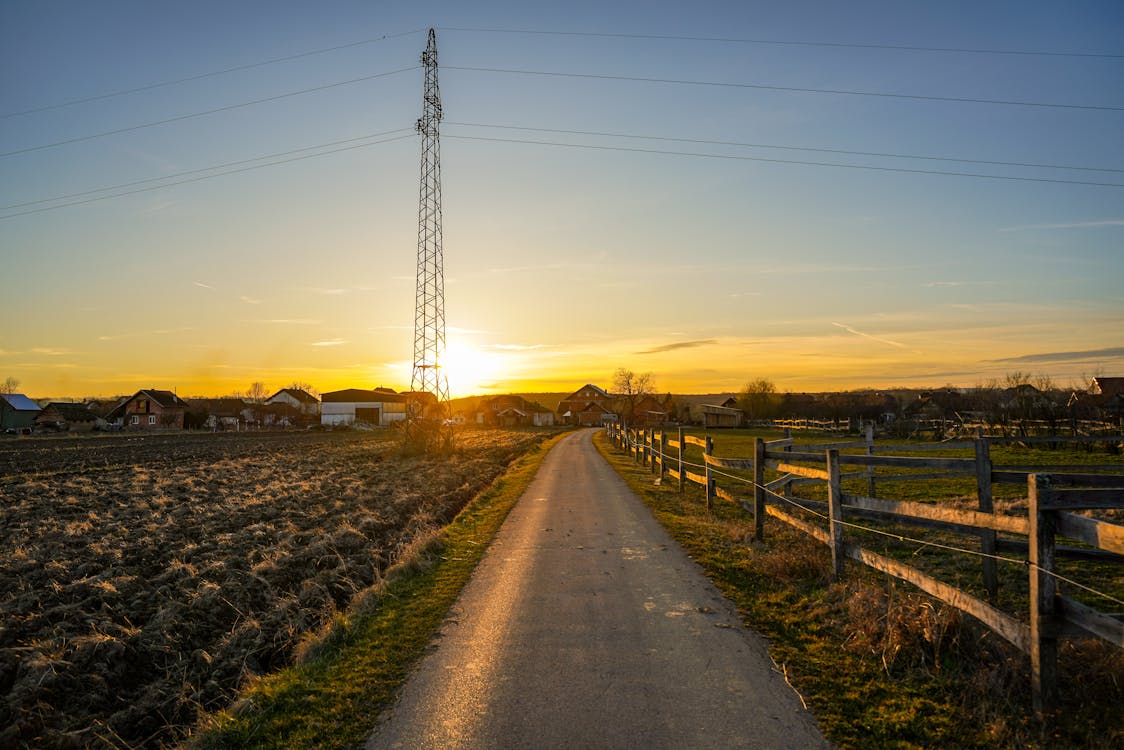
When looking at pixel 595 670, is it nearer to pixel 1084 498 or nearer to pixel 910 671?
pixel 910 671

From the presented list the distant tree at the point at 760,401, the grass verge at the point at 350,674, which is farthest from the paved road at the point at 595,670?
the distant tree at the point at 760,401

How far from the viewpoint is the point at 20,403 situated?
3666 inches

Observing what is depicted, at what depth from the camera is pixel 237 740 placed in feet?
16.1

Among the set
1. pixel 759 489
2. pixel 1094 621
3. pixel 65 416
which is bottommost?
pixel 759 489

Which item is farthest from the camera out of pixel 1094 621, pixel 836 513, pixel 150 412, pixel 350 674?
pixel 150 412

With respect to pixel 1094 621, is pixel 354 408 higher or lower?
higher

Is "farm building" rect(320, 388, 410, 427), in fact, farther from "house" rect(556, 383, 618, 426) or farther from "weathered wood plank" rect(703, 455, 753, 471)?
"weathered wood plank" rect(703, 455, 753, 471)

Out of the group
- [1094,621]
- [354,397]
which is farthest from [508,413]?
[1094,621]

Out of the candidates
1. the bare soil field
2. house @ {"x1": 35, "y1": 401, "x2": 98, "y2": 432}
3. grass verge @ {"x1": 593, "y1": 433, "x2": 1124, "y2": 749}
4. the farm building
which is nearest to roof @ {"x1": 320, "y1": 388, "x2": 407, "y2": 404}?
the farm building

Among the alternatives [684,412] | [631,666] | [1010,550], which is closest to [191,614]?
[631,666]

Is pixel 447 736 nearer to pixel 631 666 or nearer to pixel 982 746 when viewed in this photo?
pixel 631 666

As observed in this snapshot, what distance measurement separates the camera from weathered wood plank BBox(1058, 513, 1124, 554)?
3943 mm

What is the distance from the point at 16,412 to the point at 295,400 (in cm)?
3958

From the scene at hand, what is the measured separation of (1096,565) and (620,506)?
9184 millimetres
